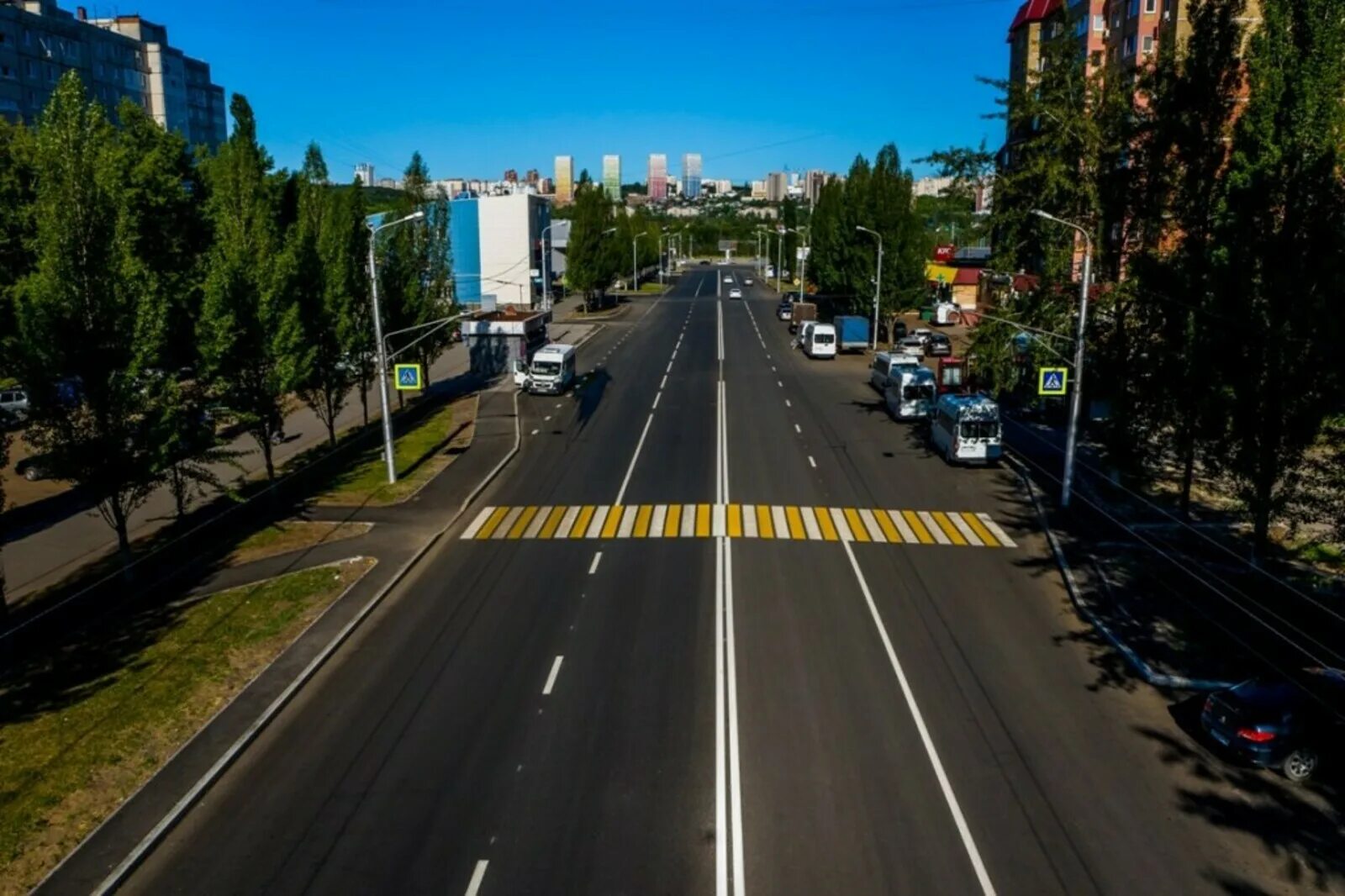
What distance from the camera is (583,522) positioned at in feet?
93.7

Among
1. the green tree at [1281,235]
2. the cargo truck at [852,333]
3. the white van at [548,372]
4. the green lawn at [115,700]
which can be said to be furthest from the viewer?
the cargo truck at [852,333]

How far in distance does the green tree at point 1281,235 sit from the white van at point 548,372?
33768 mm

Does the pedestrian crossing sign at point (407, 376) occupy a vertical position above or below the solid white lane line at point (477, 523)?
above

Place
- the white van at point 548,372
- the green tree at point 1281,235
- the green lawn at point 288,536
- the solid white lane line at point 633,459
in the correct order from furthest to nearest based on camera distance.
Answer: the white van at point 548,372 → the solid white lane line at point 633,459 → the green lawn at point 288,536 → the green tree at point 1281,235

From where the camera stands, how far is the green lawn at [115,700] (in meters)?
13.5

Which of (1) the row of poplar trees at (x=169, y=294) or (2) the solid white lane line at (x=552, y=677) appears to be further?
(1) the row of poplar trees at (x=169, y=294)

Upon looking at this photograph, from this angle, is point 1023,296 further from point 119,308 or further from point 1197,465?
point 119,308

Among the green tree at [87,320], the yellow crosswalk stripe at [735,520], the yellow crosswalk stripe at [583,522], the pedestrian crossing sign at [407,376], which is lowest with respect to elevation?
the yellow crosswalk stripe at [583,522]

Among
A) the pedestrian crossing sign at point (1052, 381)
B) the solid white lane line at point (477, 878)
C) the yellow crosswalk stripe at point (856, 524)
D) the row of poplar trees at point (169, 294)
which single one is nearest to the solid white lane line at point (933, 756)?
the yellow crosswalk stripe at point (856, 524)

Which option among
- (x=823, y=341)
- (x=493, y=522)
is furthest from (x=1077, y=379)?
(x=823, y=341)

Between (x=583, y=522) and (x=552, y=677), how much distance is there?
10.7 meters

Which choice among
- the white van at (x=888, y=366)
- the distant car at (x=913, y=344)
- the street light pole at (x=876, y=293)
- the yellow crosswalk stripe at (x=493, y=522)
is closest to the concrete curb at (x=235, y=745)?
the yellow crosswalk stripe at (x=493, y=522)

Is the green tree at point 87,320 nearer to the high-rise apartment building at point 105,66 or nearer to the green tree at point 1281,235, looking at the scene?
the green tree at point 1281,235

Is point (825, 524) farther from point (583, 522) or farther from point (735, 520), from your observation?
point (583, 522)
